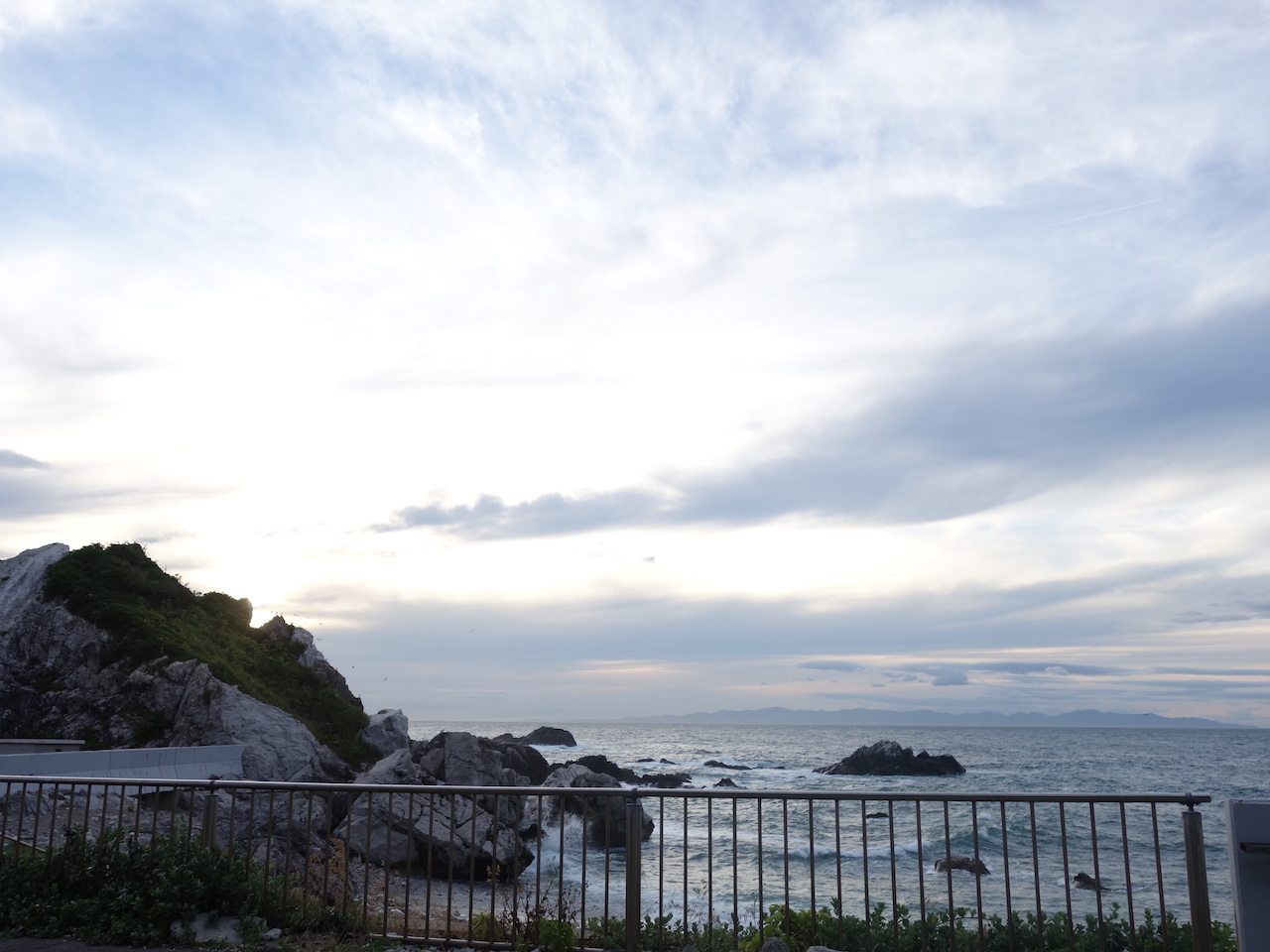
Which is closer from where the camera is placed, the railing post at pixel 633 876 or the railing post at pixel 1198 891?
the railing post at pixel 1198 891

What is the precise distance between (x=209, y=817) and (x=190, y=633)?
19.4m

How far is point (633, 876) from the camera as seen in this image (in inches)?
240

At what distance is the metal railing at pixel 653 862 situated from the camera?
6.11 metres

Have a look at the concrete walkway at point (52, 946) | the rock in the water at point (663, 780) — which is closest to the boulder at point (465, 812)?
the concrete walkway at point (52, 946)

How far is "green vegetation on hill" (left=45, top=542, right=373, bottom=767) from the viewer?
73.4 ft

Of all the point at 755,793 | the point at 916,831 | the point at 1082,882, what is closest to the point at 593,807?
the point at 1082,882

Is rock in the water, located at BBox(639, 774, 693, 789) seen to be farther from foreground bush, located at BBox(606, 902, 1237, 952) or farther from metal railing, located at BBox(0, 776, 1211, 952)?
foreground bush, located at BBox(606, 902, 1237, 952)

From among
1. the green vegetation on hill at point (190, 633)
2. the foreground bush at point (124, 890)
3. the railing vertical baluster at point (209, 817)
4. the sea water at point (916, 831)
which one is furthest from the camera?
the green vegetation on hill at point (190, 633)

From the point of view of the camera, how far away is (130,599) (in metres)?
24.4

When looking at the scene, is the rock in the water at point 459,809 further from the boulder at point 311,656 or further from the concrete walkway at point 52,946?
the concrete walkway at point 52,946

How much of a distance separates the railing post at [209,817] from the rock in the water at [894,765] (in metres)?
68.3

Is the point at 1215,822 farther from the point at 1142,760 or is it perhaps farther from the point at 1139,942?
the point at 1142,760

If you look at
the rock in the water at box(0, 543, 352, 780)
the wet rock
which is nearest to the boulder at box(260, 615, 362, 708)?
the rock in the water at box(0, 543, 352, 780)

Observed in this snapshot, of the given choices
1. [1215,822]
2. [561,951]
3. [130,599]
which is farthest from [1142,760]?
[561,951]
